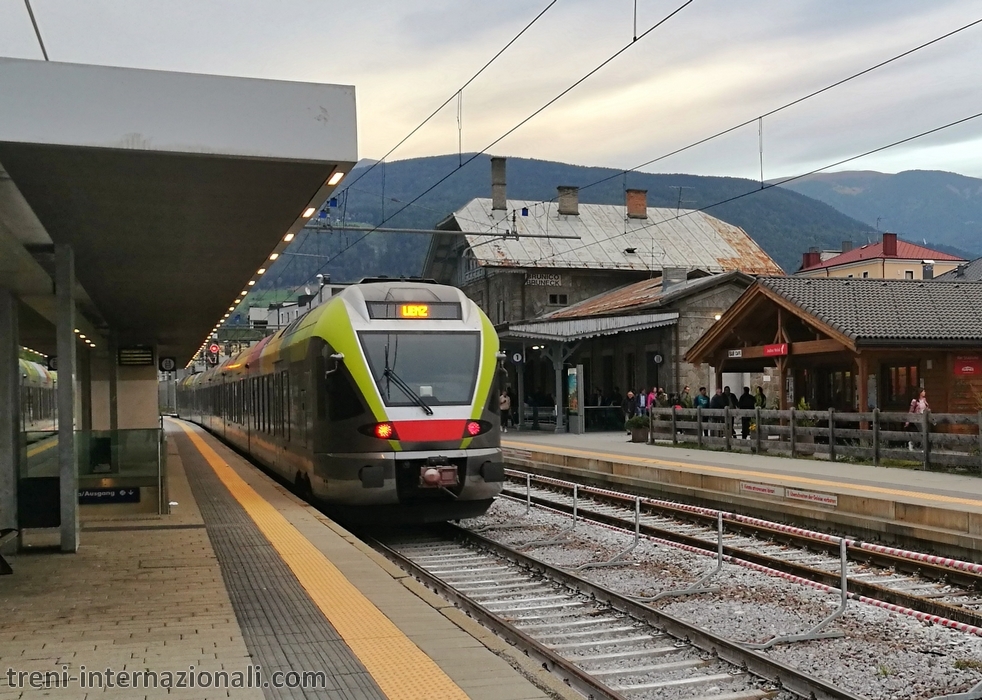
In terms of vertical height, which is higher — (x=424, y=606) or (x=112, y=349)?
(x=112, y=349)

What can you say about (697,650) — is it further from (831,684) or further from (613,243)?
(613,243)

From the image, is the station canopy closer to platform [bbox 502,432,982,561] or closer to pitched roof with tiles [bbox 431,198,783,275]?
platform [bbox 502,432,982,561]

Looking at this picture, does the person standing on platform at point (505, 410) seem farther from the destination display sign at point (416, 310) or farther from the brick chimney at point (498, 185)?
the destination display sign at point (416, 310)

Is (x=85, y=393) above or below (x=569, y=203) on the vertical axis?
below

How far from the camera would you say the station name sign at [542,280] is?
46.6 m

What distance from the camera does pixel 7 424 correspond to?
398 inches

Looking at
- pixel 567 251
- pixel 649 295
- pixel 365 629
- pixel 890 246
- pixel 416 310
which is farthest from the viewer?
pixel 890 246

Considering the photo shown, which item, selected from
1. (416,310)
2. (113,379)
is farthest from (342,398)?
(113,379)

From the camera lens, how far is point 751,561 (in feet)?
37.2

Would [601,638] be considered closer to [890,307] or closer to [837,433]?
[837,433]

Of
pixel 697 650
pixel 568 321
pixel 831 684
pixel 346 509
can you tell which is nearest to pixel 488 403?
pixel 346 509

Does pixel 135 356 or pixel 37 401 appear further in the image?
pixel 135 356

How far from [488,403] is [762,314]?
14.8 m

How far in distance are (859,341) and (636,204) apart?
1318 inches
